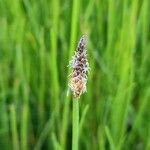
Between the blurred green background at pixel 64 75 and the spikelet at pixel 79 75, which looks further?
the blurred green background at pixel 64 75

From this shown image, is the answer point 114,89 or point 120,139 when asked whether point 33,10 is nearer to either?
point 114,89

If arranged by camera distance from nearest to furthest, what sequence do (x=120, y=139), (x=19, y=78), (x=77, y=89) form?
(x=77, y=89) < (x=120, y=139) < (x=19, y=78)

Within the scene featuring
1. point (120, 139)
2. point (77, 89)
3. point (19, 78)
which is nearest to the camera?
point (77, 89)

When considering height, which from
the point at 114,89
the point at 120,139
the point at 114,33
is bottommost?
the point at 120,139

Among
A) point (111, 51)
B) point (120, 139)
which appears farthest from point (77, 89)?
point (111, 51)

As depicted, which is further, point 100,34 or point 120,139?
point 100,34

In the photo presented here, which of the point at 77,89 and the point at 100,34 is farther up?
the point at 100,34

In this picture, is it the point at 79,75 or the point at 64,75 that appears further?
the point at 64,75

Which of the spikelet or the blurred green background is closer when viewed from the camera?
the spikelet
